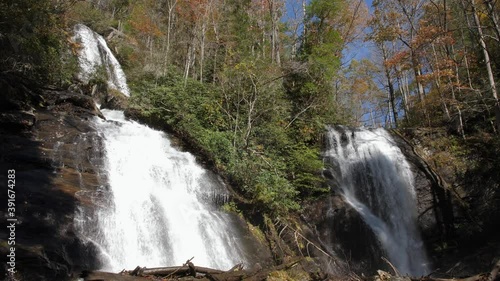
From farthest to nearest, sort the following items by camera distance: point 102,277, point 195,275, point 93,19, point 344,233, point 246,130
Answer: point 93,19 → point 246,130 → point 344,233 → point 195,275 → point 102,277

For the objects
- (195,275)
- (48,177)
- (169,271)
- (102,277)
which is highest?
(48,177)

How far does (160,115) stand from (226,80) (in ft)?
10.8

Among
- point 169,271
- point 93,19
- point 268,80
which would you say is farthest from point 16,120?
point 93,19

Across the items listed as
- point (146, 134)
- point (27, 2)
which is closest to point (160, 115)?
point (146, 134)

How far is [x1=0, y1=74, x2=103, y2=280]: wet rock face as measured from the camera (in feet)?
20.7

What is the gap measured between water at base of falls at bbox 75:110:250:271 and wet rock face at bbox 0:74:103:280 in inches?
16.6

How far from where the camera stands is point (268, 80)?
661 inches

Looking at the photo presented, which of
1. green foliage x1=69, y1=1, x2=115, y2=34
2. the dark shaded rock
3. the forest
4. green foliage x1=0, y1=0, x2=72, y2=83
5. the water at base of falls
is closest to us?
the water at base of falls

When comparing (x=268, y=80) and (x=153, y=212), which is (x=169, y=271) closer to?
(x=153, y=212)

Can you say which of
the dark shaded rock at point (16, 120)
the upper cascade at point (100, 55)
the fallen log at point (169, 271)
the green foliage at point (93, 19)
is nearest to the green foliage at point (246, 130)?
the upper cascade at point (100, 55)

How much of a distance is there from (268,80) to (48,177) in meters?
10.4

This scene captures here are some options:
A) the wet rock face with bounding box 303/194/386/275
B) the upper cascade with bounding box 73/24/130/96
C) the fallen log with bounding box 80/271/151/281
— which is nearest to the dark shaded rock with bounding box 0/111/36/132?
the fallen log with bounding box 80/271/151/281

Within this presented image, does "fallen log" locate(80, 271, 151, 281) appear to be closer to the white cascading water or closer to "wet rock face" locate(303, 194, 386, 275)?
"wet rock face" locate(303, 194, 386, 275)

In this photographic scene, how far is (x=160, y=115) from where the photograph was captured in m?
16.0
